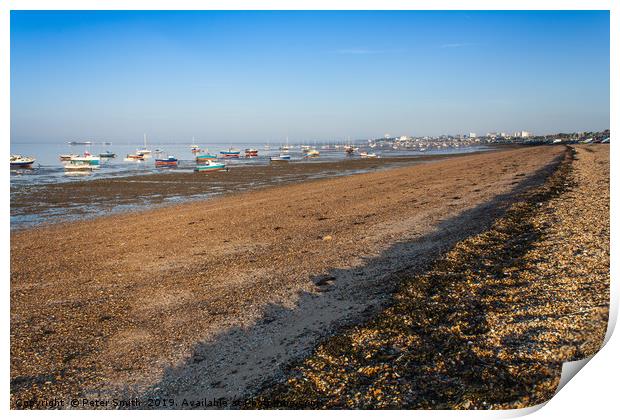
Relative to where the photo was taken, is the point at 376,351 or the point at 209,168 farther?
the point at 209,168

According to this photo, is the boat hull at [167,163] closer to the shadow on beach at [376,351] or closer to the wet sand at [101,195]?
the wet sand at [101,195]

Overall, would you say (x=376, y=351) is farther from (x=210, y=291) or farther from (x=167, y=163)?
(x=167, y=163)

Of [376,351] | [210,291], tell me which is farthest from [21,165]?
[376,351]

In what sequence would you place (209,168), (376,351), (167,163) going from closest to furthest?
1. (376,351)
2. (209,168)
3. (167,163)

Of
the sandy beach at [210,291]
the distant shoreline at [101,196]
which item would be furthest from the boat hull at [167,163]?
the sandy beach at [210,291]

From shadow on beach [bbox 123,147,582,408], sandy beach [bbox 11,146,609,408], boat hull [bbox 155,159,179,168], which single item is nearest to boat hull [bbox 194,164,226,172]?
boat hull [bbox 155,159,179,168]

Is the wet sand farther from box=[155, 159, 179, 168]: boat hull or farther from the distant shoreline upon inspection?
box=[155, 159, 179, 168]: boat hull

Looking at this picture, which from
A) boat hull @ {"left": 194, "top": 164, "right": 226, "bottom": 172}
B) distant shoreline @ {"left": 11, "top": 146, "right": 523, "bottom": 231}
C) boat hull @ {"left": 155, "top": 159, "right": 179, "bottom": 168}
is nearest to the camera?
distant shoreline @ {"left": 11, "top": 146, "right": 523, "bottom": 231}

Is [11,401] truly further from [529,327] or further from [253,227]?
[253,227]

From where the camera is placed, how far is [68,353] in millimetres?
5223

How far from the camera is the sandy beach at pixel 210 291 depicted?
15.0 feet

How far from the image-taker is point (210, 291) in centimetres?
709

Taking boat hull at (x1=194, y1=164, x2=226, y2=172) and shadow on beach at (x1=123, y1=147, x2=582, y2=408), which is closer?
shadow on beach at (x1=123, y1=147, x2=582, y2=408)

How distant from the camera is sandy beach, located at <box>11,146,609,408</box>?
457 cm
